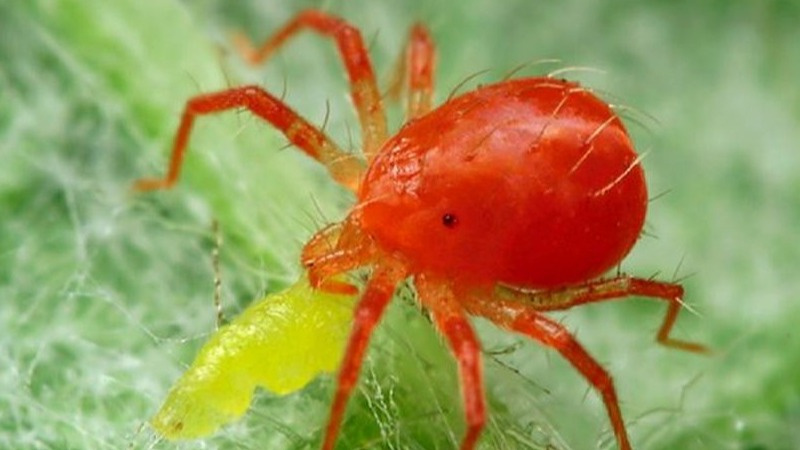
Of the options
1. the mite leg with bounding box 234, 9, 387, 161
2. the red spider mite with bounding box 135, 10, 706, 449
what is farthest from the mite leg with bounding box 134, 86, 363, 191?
the red spider mite with bounding box 135, 10, 706, 449

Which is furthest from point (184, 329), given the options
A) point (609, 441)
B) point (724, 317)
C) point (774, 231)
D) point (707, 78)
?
point (707, 78)

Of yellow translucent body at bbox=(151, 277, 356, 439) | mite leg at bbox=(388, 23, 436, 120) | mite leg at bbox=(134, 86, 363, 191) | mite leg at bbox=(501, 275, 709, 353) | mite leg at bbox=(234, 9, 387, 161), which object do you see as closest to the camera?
yellow translucent body at bbox=(151, 277, 356, 439)

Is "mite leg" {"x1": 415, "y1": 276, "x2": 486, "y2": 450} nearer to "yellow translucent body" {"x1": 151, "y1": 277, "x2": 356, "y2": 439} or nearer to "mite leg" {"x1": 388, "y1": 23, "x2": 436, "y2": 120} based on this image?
"yellow translucent body" {"x1": 151, "y1": 277, "x2": 356, "y2": 439}

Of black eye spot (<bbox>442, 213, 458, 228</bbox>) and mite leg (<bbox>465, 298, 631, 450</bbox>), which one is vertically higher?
black eye spot (<bbox>442, 213, 458, 228</bbox>)

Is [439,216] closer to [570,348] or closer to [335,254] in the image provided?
[335,254]

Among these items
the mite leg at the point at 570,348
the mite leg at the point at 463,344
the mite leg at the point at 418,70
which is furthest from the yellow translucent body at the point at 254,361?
the mite leg at the point at 418,70

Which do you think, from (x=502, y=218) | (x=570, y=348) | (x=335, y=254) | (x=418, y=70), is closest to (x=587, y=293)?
(x=570, y=348)

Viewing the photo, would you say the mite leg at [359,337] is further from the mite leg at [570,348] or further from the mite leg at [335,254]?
the mite leg at [570,348]

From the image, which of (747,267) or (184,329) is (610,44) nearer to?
(747,267)
